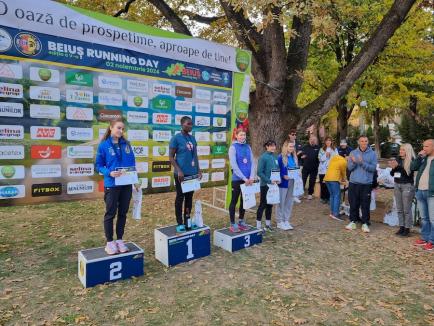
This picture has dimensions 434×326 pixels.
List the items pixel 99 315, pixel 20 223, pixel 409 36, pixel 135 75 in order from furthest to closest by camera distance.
Answer: pixel 409 36 → pixel 20 223 → pixel 135 75 → pixel 99 315

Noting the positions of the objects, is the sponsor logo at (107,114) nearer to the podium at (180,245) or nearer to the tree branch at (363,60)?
the podium at (180,245)

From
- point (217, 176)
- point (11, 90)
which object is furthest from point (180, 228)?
point (11, 90)

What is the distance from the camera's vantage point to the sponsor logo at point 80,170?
5789mm

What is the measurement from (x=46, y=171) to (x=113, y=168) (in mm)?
1818

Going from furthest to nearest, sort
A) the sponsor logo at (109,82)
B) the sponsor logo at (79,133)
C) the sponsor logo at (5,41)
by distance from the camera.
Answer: the sponsor logo at (109,82) < the sponsor logo at (79,133) < the sponsor logo at (5,41)

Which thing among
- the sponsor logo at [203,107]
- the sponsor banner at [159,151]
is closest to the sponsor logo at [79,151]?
the sponsor banner at [159,151]

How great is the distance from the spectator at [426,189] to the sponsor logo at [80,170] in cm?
596

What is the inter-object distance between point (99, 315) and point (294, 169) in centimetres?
468

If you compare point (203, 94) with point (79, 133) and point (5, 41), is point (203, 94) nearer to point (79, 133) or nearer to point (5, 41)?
point (79, 133)

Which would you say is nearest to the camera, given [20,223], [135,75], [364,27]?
[135,75]

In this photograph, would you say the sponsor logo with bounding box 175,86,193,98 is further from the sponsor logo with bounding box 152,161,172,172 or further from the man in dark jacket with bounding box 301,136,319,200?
the man in dark jacket with bounding box 301,136,319,200

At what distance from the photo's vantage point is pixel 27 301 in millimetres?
3932

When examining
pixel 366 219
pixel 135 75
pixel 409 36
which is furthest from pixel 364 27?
pixel 135 75

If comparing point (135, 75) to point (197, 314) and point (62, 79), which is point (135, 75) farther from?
point (197, 314)
